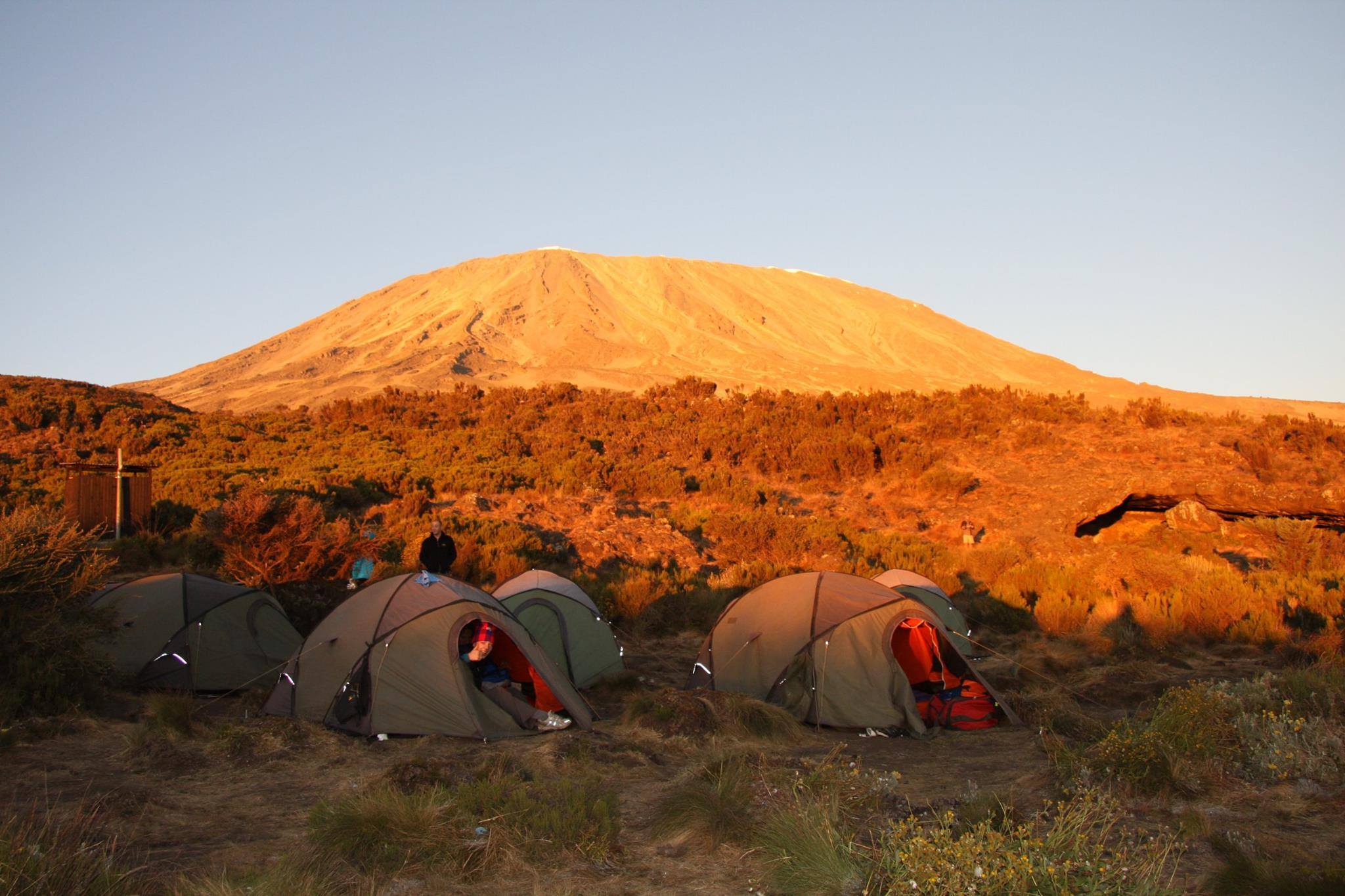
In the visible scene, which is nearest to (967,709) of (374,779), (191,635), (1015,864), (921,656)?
(921,656)

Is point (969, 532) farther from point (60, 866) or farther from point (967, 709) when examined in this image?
point (60, 866)

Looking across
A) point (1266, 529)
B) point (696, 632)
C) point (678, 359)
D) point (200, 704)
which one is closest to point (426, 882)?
point (200, 704)

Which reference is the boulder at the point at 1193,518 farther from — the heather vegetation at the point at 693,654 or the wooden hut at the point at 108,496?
the wooden hut at the point at 108,496

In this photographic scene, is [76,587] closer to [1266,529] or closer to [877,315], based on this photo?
[1266,529]

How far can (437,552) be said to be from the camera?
37.5 ft

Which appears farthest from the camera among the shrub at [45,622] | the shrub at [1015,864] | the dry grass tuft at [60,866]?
the shrub at [45,622]

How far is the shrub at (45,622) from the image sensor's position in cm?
780

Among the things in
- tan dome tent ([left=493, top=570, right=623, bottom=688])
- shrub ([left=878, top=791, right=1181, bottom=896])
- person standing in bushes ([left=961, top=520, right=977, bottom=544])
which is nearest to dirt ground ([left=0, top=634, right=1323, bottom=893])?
shrub ([left=878, top=791, right=1181, bottom=896])

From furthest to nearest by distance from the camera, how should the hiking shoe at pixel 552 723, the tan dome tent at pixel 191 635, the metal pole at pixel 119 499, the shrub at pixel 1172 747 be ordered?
the metal pole at pixel 119 499 → the tan dome tent at pixel 191 635 → the hiking shoe at pixel 552 723 → the shrub at pixel 1172 747

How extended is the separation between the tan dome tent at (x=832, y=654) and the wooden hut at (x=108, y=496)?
10.5 metres

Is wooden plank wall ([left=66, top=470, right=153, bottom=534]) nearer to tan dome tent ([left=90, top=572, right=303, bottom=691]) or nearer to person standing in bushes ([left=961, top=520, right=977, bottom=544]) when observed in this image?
tan dome tent ([left=90, top=572, right=303, bottom=691])

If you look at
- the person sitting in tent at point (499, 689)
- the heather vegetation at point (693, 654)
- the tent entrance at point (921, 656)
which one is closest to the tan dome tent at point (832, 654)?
the tent entrance at point (921, 656)

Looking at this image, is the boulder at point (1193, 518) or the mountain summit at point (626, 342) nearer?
the boulder at point (1193, 518)

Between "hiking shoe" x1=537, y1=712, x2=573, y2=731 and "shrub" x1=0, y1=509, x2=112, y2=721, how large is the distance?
4.01m
